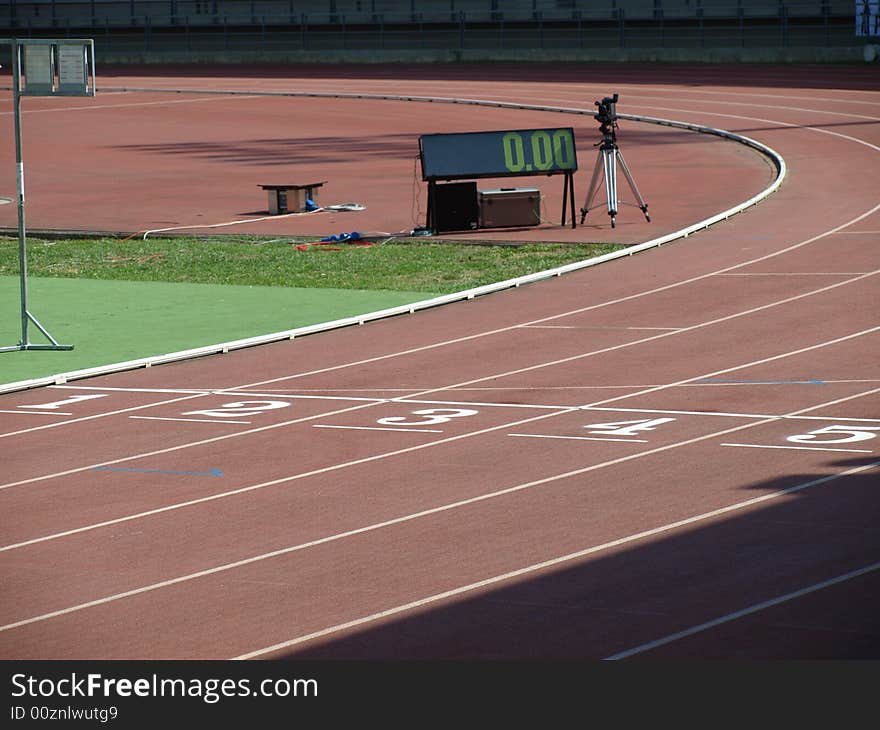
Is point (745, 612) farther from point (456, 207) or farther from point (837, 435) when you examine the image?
point (456, 207)

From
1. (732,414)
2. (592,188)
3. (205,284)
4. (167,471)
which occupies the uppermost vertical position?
(592,188)

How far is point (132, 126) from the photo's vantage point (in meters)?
45.4

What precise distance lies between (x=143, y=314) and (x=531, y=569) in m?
11.2

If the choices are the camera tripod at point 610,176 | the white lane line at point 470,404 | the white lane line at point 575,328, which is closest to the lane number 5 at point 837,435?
the white lane line at point 470,404

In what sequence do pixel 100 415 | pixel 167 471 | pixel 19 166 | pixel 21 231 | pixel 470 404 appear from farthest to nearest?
1. pixel 21 231
2. pixel 19 166
3. pixel 470 404
4. pixel 100 415
5. pixel 167 471

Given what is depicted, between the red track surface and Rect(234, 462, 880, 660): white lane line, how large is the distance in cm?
2

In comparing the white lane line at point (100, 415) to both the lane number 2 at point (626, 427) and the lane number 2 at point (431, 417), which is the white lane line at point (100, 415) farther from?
the lane number 2 at point (626, 427)

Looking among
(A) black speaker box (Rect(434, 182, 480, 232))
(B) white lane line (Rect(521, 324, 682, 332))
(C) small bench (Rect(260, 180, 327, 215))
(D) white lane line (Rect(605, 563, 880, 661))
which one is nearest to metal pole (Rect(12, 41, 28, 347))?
(B) white lane line (Rect(521, 324, 682, 332))

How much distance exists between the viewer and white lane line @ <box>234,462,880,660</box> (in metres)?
8.24

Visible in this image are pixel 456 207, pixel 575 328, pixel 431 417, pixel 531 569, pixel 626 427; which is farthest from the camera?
pixel 456 207

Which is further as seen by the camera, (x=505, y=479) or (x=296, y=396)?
(x=296, y=396)

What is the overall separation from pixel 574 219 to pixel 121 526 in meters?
16.8

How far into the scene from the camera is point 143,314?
64.3 feet

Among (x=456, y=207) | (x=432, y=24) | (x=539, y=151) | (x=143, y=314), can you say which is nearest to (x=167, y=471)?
(x=143, y=314)
